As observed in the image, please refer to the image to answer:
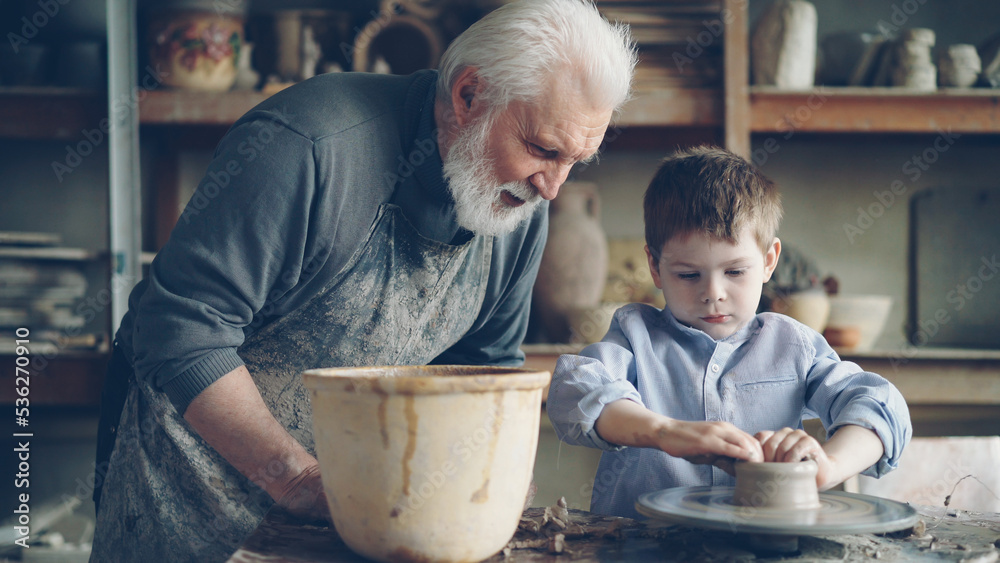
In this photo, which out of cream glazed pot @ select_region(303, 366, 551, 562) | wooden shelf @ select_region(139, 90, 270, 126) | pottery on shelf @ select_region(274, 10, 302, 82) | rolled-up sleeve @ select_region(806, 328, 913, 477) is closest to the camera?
cream glazed pot @ select_region(303, 366, 551, 562)

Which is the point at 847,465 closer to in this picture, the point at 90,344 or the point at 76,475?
the point at 90,344

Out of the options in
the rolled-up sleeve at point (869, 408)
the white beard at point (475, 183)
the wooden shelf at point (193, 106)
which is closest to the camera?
the rolled-up sleeve at point (869, 408)

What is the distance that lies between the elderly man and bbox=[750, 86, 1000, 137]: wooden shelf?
4.80 feet

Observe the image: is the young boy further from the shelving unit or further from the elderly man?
the shelving unit

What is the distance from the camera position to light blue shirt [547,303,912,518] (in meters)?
1.12

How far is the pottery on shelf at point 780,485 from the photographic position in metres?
0.80

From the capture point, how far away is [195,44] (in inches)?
101

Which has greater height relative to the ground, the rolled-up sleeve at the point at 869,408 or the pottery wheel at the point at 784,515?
the rolled-up sleeve at the point at 869,408

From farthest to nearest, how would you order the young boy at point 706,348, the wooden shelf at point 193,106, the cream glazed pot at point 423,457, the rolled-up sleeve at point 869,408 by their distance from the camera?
the wooden shelf at point 193,106
the young boy at point 706,348
the rolled-up sleeve at point 869,408
the cream glazed pot at point 423,457

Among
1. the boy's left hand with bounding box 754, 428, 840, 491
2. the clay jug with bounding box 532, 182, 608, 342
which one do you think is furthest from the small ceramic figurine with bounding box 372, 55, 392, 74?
the boy's left hand with bounding box 754, 428, 840, 491

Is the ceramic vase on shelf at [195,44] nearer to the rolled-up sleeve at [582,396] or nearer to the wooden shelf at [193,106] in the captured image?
the wooden shelf at [193,106]

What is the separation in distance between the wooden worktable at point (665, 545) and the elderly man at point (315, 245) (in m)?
0.23

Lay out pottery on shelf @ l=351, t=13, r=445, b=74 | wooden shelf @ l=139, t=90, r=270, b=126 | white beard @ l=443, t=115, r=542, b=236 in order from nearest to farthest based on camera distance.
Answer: white beard @ l=443, t=115, r=542, b=236, wooden shelf @ l=139, t=90, r=270, b=126, pottery on shelf @ l=351, t=13, r=445, b=74

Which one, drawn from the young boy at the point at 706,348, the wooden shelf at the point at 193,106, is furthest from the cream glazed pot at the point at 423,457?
the wooden shelf at the point at 193,106
